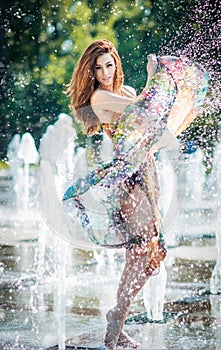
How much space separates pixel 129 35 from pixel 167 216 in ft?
57.7

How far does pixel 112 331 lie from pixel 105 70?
1.31 m

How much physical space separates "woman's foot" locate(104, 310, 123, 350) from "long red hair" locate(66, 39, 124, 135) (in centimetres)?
103

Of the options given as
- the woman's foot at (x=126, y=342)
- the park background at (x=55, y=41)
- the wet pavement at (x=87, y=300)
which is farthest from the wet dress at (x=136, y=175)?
the park background at (x=55, y=41)

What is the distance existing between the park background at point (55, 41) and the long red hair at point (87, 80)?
655 inches

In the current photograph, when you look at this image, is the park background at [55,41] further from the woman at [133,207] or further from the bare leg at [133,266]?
the bare leg at [133,266]

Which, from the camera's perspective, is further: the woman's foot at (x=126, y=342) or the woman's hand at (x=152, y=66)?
the woman's hand at (x=152, y=66)

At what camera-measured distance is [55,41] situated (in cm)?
2158

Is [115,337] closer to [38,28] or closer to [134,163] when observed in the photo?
[134,163]

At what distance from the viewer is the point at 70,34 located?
21.5 metres

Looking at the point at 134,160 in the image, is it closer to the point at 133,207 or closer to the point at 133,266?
the point at 133,207

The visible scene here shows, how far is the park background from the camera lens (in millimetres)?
20953

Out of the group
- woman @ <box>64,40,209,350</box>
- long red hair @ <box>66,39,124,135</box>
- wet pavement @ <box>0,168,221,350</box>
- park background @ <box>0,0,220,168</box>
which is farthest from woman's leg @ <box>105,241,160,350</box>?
park background @ <box>0,0,220,168</box>

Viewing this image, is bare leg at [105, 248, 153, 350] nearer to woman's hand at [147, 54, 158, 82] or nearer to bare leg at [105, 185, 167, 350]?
bare leg at [105, 185, 167, 350]

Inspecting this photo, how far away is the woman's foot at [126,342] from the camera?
3.61 meters
